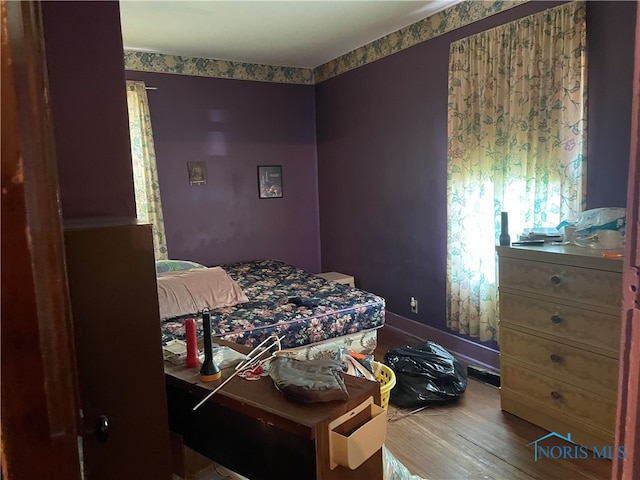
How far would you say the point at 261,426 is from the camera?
1.20 metres

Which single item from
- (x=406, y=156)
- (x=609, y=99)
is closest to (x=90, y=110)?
(x=609, y=99)

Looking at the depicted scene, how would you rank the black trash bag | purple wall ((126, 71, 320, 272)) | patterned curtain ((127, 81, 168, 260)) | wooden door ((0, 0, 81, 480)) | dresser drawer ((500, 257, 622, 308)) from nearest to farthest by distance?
1. wooden door ((0, 0, 81, 480))
2. dresser drawer ((500, 257, 622, 308))
3. the black trash bag
4. patterned curtain ((127, 81, 168, 260))
5. purple wall ((126, 71, 320, 272))

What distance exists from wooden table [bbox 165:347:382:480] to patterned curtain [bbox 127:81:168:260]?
119 inches

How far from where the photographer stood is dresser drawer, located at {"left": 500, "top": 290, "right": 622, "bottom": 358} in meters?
2.09

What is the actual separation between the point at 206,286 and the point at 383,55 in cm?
248

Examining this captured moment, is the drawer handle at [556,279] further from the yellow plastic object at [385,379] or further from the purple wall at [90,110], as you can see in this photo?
the purple wall at [90,110]

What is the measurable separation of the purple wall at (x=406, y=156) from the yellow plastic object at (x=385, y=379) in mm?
1304

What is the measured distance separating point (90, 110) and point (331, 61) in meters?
4.09

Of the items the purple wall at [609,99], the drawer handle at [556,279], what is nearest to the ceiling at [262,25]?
the purple wall at [609,99]

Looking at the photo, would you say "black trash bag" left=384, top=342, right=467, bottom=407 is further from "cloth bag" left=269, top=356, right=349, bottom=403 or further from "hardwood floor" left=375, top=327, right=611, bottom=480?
"cloth bag" left=269, top=356, right=349, bottom=403

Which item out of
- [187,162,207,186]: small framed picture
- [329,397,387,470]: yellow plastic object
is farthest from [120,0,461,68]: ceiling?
[329,397,387,470]: yellow plastic object

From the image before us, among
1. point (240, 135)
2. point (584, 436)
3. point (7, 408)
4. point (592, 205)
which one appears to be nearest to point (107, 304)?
point (7, 408)

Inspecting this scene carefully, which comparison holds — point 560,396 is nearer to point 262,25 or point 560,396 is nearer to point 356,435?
point 356,435

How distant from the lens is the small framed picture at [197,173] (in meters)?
4.51
